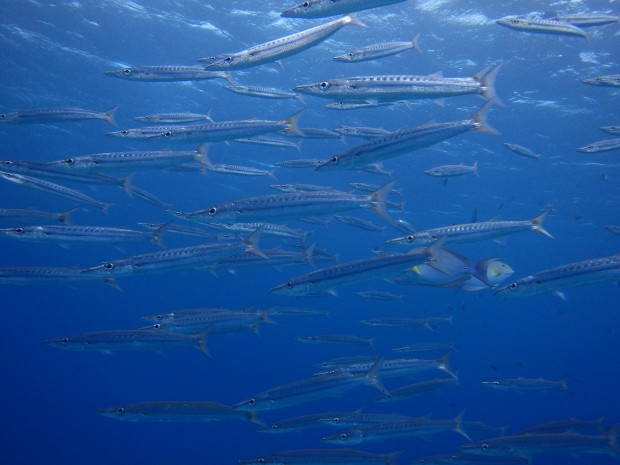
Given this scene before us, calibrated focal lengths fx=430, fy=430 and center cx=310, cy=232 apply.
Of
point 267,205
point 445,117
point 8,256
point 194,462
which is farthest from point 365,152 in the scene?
point 8,256

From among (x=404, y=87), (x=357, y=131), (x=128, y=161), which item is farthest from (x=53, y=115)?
(x=404, y=87)

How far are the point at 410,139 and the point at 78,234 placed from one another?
5556mm

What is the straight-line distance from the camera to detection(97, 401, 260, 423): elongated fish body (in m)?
6.85

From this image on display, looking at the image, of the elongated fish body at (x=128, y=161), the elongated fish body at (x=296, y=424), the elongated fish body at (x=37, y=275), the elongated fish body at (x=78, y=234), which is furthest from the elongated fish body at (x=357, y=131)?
the elongated fish body at (x=37, y=275)

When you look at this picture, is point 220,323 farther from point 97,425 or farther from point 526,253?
point 526,253

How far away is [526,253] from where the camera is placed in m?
48.2

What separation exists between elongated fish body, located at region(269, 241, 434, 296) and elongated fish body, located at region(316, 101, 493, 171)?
1341 mm

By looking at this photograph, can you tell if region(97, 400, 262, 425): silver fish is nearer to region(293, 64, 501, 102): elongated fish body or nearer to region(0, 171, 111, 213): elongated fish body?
region(0, 171, 111, 213): elongated fish body

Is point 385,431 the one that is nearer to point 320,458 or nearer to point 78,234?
point 320,458

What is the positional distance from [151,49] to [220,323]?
15.1 metres

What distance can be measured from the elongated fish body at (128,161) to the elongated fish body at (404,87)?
104 inches

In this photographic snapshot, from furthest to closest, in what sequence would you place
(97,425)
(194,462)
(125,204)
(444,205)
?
(125,204) → (444,205) → (97,425) → (194,462)

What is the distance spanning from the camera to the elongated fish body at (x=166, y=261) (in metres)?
6.68

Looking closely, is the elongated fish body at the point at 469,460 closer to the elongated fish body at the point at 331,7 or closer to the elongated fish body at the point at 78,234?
the elongated fish body at the point at 78,234
